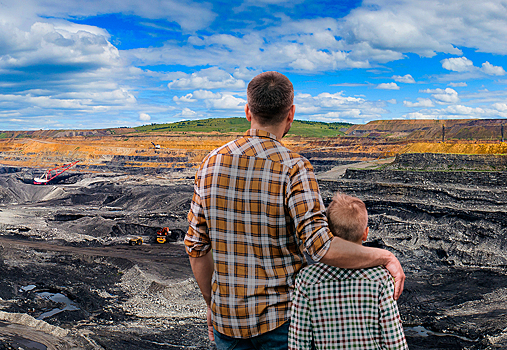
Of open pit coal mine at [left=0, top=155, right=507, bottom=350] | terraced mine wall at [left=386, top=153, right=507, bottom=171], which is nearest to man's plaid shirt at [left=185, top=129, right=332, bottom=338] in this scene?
open pit coal mine at [left=0, top=155, right=507, bottom=350]

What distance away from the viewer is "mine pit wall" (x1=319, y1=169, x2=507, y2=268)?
20.6 meters

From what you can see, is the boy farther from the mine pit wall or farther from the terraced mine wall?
the terraced mine wall

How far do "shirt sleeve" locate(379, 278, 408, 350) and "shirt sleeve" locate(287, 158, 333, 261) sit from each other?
0.46 m

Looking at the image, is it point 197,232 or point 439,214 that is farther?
point 439,214

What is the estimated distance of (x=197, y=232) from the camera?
2.00m

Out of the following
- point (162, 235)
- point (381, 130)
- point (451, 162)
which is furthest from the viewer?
point (381, 130)

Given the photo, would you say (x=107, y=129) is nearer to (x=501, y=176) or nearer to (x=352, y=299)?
(x=501, y=176)

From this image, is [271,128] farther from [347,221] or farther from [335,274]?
[335,274]

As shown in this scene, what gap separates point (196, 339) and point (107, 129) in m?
120

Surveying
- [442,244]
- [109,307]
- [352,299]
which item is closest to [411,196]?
[442,244]

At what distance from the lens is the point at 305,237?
1.70 meters

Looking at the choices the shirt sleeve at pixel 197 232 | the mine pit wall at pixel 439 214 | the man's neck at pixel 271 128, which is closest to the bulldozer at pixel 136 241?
the mine pit wall at pixel 439 214

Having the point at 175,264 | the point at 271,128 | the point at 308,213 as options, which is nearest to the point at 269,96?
the point at 271,128

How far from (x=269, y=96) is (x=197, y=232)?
791 mm
